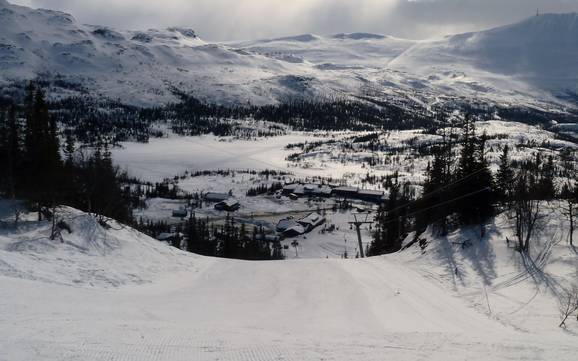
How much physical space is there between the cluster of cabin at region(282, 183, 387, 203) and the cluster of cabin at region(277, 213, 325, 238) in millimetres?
32551

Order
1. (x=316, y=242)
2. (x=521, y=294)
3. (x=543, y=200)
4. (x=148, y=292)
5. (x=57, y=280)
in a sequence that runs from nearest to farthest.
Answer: (x=57, y=280)
(x=148, y=292)
(x=521, y=294)
(x=543, y=200)
(x=316, y=242)

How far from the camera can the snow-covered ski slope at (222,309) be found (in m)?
14.5

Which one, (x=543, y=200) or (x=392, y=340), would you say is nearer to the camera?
(x=392, y=340)

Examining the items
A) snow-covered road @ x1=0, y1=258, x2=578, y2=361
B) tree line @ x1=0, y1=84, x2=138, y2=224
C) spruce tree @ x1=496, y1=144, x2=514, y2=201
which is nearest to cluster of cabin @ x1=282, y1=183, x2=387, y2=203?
spruce tree @ x1=496, y1=144, x2=514, y2=201

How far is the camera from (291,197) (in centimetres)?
16375

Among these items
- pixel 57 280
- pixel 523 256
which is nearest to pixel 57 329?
pixel 57 280

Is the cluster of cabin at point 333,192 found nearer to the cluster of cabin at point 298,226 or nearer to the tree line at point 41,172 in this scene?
the cluster of cabin at point 298,226

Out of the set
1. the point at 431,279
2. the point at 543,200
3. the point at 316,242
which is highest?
the point at 543,200

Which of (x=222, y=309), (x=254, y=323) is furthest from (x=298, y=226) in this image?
(x=254, y=323)

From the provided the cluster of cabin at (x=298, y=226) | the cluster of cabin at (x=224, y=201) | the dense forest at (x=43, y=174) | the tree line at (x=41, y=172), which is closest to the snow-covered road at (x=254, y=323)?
the dense forest at (x=43, y=174)

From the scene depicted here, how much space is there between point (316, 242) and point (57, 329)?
10307 cm

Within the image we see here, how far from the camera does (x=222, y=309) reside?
22.7 meters

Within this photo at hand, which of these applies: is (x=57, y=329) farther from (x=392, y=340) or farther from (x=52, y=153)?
(x=52, y=153)

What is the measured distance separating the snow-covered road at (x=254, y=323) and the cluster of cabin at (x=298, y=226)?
290 feet
